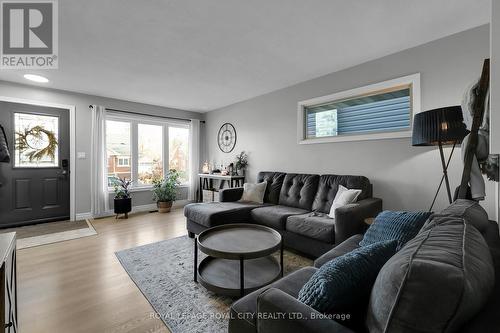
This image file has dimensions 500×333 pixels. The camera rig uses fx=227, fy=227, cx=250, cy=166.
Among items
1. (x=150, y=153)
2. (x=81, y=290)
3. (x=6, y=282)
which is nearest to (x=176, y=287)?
(x=81, y=290)

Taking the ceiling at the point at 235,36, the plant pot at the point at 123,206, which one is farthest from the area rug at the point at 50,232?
the ceiling at the point at 235,36

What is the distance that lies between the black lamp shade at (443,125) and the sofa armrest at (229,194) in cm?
257

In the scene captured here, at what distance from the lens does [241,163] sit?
4688 mm

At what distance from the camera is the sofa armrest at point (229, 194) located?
362 centimetres

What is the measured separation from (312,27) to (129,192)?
14.5 ft

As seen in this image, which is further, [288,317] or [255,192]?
[255,192]

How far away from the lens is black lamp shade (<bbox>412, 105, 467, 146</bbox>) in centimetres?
174

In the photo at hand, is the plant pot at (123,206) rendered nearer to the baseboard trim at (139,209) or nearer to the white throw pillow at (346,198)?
the baseboard trim at (139,209)

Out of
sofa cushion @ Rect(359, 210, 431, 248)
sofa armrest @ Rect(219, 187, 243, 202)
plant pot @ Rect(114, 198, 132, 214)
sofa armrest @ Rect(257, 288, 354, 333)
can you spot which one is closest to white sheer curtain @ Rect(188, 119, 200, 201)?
plant pot @ Rect(114, 198, 132, 214)

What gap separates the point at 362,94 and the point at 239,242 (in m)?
2.48

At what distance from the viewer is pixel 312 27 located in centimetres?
214

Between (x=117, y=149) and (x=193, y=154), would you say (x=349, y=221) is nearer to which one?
(x=193, y=154)

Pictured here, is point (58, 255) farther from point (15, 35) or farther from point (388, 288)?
point (388, 288)

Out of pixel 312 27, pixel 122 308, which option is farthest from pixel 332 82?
pixel 122 308
